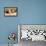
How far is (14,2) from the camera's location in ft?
14.9

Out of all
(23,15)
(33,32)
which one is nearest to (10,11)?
(23,15)

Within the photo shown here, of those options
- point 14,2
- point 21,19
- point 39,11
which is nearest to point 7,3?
point 14,2

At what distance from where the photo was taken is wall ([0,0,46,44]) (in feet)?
14.9

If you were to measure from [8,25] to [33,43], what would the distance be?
3.16ft

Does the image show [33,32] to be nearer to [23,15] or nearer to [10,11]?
[23,15]

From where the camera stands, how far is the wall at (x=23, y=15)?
14.9ft

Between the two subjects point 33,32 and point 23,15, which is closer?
point 33,32

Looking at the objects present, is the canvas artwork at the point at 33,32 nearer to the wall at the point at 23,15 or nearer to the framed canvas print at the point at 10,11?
the wall at the point at 23,15

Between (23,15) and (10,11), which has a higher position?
(10,11)

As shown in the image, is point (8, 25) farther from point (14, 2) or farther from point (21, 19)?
point (14, 2)

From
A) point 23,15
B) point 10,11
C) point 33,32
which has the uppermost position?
point 10,11

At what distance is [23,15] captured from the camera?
456 cm

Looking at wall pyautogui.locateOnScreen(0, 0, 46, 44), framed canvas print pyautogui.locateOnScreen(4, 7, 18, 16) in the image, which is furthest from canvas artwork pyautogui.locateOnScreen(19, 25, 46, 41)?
framed canvas print pyautogui.locateOnScreen(4, 7, 18, 16)

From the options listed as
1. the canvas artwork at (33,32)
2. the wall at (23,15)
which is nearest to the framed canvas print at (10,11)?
the wall at (23,15)
